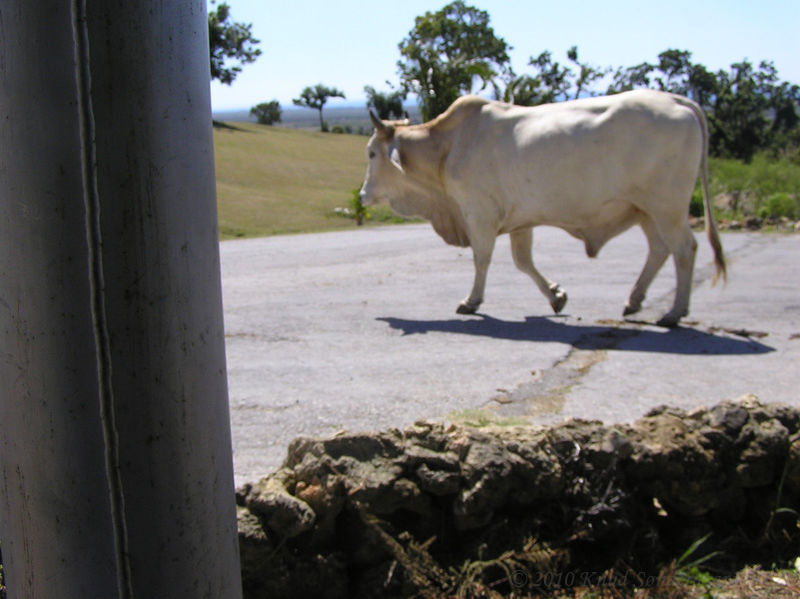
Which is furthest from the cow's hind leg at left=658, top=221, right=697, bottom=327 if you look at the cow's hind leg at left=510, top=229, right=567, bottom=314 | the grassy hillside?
the grassy hillside

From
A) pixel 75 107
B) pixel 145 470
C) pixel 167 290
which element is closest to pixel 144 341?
pixel 167 290

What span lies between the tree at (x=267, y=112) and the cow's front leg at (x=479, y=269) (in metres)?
68.1

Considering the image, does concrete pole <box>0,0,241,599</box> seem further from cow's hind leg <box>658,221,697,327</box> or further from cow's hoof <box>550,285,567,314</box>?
cow's hoof <box>550,285,567,314</box>

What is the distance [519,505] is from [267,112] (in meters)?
73.9

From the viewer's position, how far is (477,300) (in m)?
7.97

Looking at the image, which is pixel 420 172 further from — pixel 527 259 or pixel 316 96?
pixel 316 96

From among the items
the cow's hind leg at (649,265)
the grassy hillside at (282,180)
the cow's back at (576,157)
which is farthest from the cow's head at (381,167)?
the grassy hillside at (282,180)

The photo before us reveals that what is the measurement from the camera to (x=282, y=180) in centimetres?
2864

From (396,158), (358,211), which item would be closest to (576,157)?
(396,158)

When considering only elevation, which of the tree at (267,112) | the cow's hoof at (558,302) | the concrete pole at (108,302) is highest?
the tree at (267,112)

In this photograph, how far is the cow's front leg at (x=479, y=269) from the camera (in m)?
7.95

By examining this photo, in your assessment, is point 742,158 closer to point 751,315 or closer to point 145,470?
point 751,315

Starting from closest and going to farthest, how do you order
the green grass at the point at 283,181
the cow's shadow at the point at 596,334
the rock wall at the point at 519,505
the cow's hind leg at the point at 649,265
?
1. the rock wall at the point at 519,505
2. the cow's shadow at the point at 596,334
3. the cow's hind leg at the point at 649,265
4. the green grass at the point at 283,181

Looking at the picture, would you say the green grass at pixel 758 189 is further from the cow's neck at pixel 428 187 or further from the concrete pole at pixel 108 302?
the concrete pole at pixel 108 302
